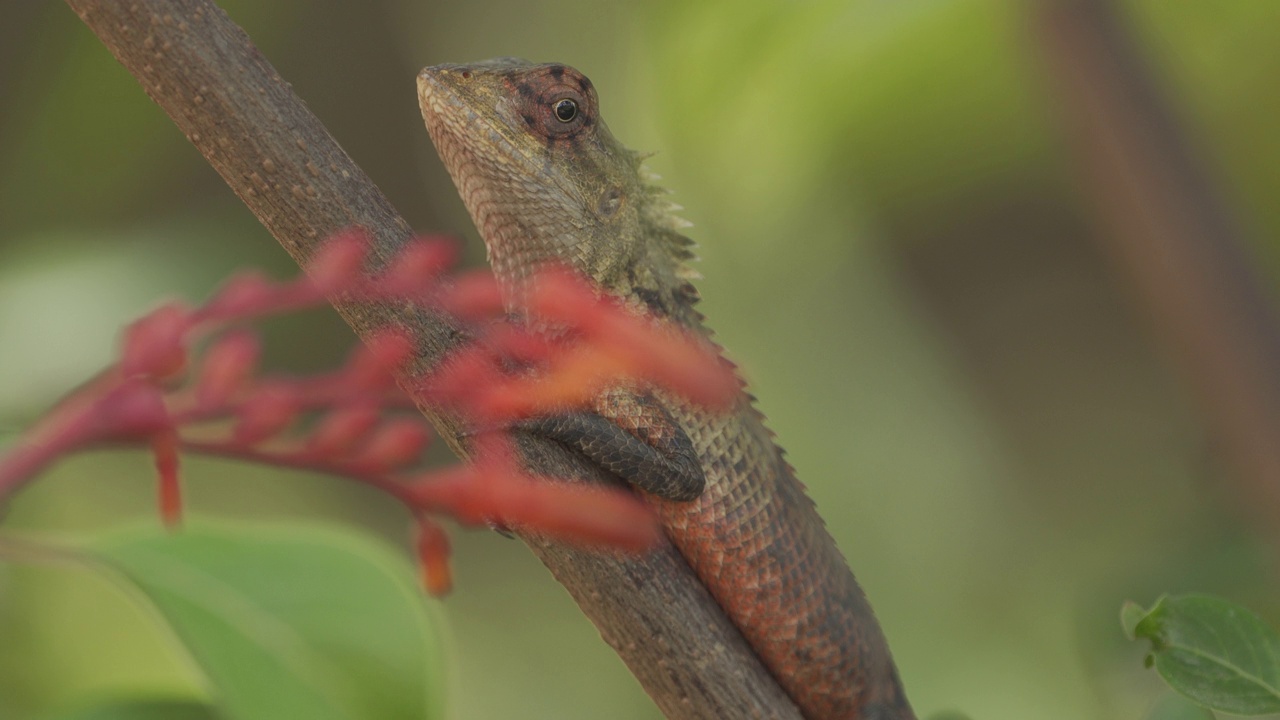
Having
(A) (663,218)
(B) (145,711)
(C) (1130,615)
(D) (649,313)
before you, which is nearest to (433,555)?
(B) (145,711)

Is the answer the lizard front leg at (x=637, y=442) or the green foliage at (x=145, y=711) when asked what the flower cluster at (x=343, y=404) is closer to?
the green foliage at (x=145, y=711)

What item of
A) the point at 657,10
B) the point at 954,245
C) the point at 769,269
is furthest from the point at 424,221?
the point at 954,245

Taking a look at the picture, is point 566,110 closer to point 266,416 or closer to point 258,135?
point 258,135

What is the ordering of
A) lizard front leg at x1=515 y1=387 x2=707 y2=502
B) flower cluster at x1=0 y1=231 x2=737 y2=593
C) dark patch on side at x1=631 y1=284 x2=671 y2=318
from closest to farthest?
flower cluster at x1=0 y1=231 x2=737 y2=593 < lizard front leg at x1=515 y1=387 x2=707 y2=502 < dark patch on side at x1=631 y1=284 x2=671 y2=318

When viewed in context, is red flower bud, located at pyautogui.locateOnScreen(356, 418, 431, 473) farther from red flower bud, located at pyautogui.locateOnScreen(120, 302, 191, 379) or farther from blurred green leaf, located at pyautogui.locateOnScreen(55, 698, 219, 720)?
blurred green leaf, located at pyautogui.locateOnScreen(55, 698, 219, 720)

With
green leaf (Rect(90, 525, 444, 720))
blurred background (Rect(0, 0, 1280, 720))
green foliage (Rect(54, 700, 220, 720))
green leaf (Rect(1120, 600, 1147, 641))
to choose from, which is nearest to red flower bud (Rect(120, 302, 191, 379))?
green leaf (Rect(90, 525, 444, 720))

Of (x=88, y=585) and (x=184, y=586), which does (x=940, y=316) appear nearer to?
(x=88, y=585)

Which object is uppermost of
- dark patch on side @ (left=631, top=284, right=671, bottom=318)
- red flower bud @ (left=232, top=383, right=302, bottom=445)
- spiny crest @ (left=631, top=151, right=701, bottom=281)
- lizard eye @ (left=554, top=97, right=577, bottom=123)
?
lizard eye @ (left=554, top=97, right=577, bottom=123)
